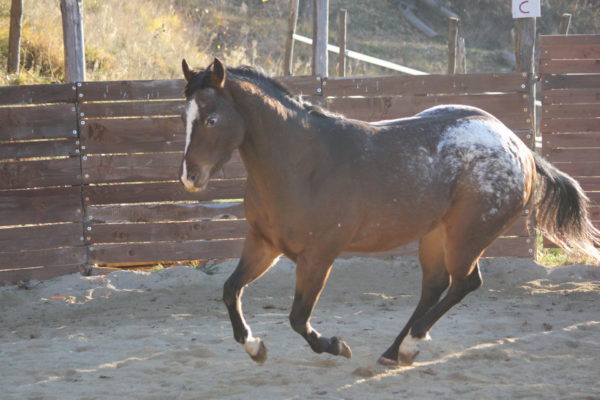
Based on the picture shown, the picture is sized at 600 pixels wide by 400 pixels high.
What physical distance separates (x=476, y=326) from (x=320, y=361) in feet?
4.95

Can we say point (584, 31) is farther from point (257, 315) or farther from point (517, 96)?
point (257, 315)

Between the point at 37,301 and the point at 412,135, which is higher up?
the point at 412,135

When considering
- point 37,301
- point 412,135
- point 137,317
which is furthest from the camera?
point 37,301

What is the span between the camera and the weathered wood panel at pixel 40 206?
7375mm

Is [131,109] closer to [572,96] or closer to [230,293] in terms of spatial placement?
[230,293]

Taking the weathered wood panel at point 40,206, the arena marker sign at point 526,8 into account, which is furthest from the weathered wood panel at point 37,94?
the arena marker sign at point 526,8

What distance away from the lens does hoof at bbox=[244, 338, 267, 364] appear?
4812mm

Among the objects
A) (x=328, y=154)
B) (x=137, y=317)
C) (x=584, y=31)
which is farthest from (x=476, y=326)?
(x=584, y=31)

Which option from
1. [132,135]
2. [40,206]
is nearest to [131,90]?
[132,135]

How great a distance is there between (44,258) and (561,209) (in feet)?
15.2

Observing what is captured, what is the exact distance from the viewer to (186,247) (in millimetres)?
7770

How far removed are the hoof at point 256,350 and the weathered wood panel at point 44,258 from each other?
10.8 feet

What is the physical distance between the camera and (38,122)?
Answer: 752 cm

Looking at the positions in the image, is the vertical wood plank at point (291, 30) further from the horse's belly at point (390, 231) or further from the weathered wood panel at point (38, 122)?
the horse's belly at point (390, 231)
